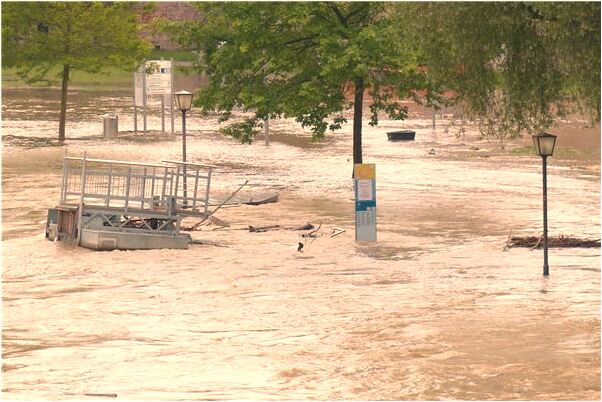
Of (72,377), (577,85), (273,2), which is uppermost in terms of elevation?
(273,2)

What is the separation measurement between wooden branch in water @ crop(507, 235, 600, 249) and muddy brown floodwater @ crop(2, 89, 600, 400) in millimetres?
492

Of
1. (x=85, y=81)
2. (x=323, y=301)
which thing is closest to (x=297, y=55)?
(x=323, y=301)

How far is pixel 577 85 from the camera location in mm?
26312

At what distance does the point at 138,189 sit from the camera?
35.2 m

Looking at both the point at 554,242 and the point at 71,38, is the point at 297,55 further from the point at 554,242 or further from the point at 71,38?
the point at 71,38

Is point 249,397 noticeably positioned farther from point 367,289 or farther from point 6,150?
point 6,150

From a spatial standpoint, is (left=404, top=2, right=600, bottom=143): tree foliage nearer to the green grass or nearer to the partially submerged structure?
the partially submerged structure

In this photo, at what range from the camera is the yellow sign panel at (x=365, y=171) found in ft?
113

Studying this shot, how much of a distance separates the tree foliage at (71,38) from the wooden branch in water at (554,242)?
33072mm

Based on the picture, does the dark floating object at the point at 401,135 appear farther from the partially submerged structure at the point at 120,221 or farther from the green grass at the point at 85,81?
the green grass at the point at 85,81

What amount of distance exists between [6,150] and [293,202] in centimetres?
1621

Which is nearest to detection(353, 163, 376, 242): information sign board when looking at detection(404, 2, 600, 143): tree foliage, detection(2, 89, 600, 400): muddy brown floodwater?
detection(2, 89, 600, 400): muddy brown floodwater

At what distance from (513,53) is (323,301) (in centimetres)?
539

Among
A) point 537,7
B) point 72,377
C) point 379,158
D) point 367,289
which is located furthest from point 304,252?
point 379,158
